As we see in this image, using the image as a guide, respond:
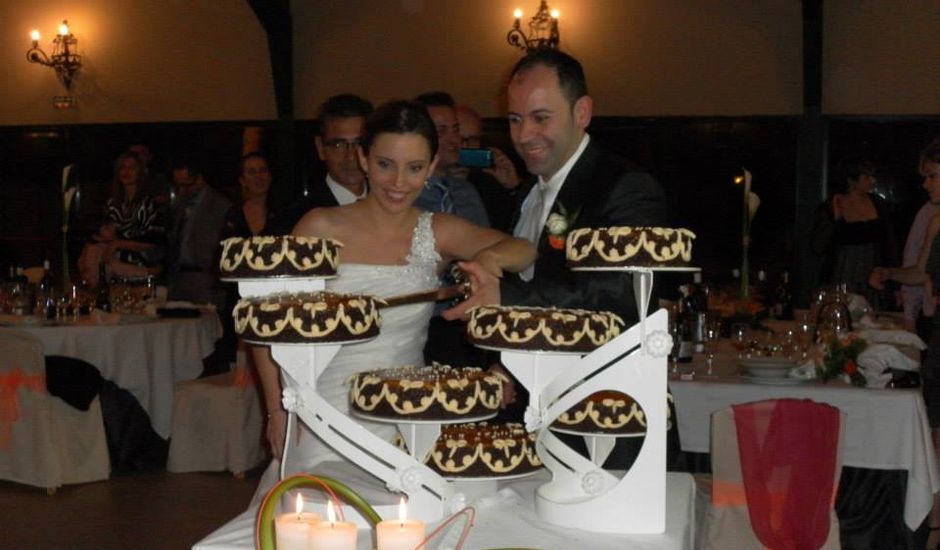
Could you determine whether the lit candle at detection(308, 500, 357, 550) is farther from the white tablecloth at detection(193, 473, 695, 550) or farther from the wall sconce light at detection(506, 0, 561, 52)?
the wall sconce light at detection(506, 0, 561, 52)

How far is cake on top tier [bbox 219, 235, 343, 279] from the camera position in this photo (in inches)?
83.4

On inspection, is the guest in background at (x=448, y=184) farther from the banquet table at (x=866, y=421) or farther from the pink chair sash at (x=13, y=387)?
the pink chair sash at (x=13, y=387)

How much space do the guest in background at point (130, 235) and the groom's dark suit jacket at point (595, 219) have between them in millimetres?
5993

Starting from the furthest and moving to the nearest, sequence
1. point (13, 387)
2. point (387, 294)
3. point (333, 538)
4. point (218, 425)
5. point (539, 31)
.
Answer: point (539, 31) → point (218, 425) → point (13, 387) → point (387, 294) → point (333, 538)

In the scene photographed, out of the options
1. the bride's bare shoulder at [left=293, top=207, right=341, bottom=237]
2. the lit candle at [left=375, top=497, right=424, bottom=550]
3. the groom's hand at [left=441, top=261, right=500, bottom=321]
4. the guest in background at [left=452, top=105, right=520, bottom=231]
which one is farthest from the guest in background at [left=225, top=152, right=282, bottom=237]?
the lit candle at [left=375, top=497, right=424, bottom=550]

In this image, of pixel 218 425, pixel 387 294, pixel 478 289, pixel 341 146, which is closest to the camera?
Result: pixel 478 289

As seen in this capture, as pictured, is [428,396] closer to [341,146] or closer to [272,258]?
[272,258]

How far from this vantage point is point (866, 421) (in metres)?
4.27

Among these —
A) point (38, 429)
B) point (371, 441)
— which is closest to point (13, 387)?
point (38, 429)

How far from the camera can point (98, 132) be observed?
11.6 meters

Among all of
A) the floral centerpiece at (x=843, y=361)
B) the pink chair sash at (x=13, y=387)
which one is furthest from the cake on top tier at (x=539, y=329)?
the pink chair sash at (x=13, y=387)

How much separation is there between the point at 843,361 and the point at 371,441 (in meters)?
2.79

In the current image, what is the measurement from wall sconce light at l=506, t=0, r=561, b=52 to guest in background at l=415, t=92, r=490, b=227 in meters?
5.74

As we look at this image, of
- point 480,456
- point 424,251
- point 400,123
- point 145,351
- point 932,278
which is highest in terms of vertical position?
point 400,123
